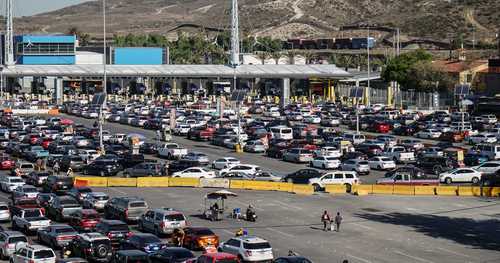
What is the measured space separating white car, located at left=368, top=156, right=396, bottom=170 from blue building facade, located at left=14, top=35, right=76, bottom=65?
8983 cm

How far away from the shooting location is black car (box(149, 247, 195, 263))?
30306 mm

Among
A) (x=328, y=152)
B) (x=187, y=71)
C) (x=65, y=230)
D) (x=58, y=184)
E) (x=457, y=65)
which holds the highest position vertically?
(x=457, y=65)

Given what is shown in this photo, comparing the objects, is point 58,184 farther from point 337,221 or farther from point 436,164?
point 436,164

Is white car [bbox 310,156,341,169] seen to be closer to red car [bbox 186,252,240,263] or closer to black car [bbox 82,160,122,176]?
black car [bbox 82,160,122,176]

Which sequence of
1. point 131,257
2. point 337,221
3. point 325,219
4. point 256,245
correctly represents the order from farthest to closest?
point 325,219 → point 337,221 → point 256,245 → point 131,257

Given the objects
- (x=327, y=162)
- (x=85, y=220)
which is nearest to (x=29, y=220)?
(x=85, y=220)

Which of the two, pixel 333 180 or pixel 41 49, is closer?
pixel 333 180

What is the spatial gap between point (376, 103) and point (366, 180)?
2401 inches

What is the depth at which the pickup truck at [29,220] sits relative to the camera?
124 ft

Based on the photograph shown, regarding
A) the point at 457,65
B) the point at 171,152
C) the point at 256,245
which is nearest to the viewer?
the point at 256,245

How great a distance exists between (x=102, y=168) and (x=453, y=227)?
22434 millimetres

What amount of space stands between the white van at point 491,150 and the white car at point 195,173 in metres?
18.1

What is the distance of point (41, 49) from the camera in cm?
14200

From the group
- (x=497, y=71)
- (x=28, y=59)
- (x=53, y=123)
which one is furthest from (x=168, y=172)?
(x=28, y=59)
